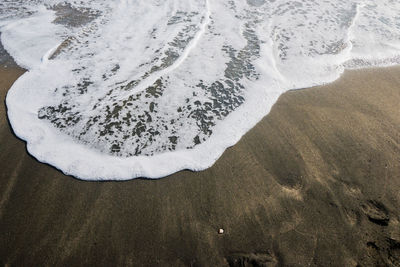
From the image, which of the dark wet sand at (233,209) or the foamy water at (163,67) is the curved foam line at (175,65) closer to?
the foamy water at (163,67)

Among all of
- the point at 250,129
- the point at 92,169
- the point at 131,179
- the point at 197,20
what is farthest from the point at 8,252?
the point at 197,20

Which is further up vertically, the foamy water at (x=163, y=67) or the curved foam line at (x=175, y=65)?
the curved foam line at (x=175, y=65)

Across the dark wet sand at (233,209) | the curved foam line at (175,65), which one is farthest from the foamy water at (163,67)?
the dark wet sand at (233,209)

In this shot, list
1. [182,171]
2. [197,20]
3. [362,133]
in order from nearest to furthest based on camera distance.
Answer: [182,171] < [362,133] < [197,20]

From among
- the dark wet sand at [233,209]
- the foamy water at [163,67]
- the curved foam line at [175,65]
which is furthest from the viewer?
the curved foam line at [175,65]

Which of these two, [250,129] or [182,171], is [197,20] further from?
[182,171]

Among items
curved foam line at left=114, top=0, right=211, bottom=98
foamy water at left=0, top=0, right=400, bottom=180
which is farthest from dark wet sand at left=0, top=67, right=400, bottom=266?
curved foam line at left=114, top=0, right=211, bottom=98

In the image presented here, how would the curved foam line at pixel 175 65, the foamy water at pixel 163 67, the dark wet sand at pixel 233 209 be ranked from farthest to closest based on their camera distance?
the curved foam line at pixel 175 65 < the foamy water at pixel 163 67 < the dark wet sand at pixel 233 209

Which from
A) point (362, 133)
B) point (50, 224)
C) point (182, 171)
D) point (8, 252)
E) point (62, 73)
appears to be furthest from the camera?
point (62, 73)

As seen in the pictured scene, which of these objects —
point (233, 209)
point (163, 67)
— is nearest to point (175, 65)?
point (163, 67)
